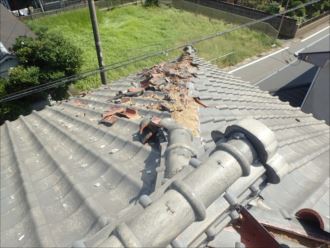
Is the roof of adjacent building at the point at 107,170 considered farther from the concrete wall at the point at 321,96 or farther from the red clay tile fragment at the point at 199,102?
the concrete wall at the point at 321,96

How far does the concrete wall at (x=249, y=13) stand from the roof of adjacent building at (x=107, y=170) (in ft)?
82.5

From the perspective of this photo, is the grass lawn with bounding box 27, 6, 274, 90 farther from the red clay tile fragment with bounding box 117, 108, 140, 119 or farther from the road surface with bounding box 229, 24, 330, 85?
the red clay tile fragment with bounding box 117, 108, 140, 119

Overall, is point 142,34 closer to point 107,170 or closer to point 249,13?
point 249,13

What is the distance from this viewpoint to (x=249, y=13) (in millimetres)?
31422

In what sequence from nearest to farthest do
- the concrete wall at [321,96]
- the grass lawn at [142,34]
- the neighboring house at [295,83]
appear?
the concrete wall at [321,96], the neighboring house at [295,83], the grass lawn at [142,34]

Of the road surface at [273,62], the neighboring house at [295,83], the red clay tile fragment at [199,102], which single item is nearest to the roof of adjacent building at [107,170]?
the red clay tile fragment at [199,102]

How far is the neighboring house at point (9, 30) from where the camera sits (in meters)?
21.6

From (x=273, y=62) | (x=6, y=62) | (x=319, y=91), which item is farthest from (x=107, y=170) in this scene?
(x=273, y=62)

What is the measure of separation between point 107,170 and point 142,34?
2658cm

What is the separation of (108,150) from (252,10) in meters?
31.0

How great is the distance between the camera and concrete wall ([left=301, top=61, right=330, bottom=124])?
1509 cm

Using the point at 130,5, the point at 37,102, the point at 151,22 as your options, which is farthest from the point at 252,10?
the point at 37,102

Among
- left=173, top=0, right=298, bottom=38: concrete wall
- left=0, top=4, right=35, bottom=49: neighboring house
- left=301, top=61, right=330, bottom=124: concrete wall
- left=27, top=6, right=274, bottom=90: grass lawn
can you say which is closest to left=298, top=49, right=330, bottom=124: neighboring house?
left=301, top=61, right=330, bottom=124: concrete wall

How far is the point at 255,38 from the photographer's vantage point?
2869cm
